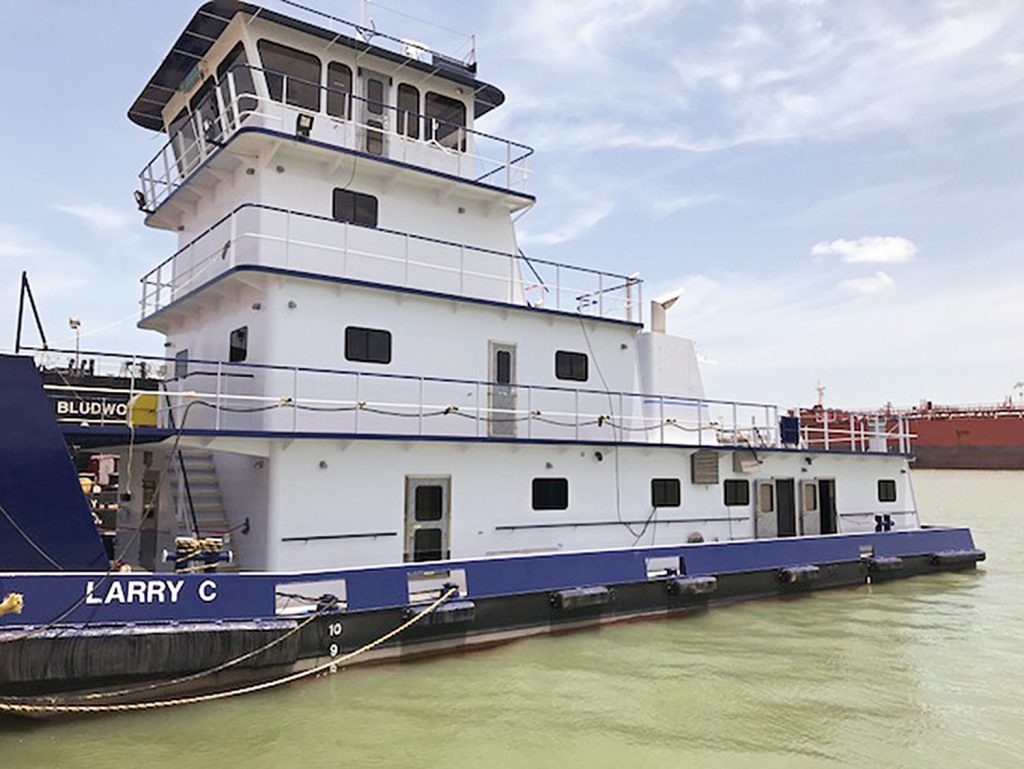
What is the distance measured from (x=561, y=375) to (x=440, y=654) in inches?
207

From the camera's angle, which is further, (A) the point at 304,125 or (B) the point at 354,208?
(B) the point at 354,208

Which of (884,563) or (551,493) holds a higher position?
(551,493)

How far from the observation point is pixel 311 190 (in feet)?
39.1

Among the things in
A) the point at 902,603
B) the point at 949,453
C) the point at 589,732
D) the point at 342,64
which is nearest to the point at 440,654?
the point at 589,732

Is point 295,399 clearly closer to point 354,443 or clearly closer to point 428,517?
point 354,443

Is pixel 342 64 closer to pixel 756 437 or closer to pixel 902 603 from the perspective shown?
pixel 756 437

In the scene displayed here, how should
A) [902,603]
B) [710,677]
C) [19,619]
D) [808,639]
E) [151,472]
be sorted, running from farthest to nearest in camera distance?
[902,603] < [151,472] < [808,639] < [710,677] < [19,619]

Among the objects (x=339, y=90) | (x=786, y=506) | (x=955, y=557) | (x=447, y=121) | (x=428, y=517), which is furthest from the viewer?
(x=955, y=557)

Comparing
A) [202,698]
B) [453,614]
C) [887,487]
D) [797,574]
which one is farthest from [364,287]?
[887,487]

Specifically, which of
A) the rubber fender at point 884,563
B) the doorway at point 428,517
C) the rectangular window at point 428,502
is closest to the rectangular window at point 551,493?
the doorway at point 428,517

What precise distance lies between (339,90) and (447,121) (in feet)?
6.82

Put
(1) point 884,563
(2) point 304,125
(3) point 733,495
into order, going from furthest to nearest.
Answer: (1) point 884,563, (3) point 733,495, (2) point 304,125

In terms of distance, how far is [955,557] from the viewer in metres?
Answer: 15.9

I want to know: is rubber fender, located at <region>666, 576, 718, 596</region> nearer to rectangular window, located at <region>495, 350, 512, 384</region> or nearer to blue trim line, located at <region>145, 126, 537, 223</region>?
rectangular window, located at <region>495, 350, 512, 384</region>
